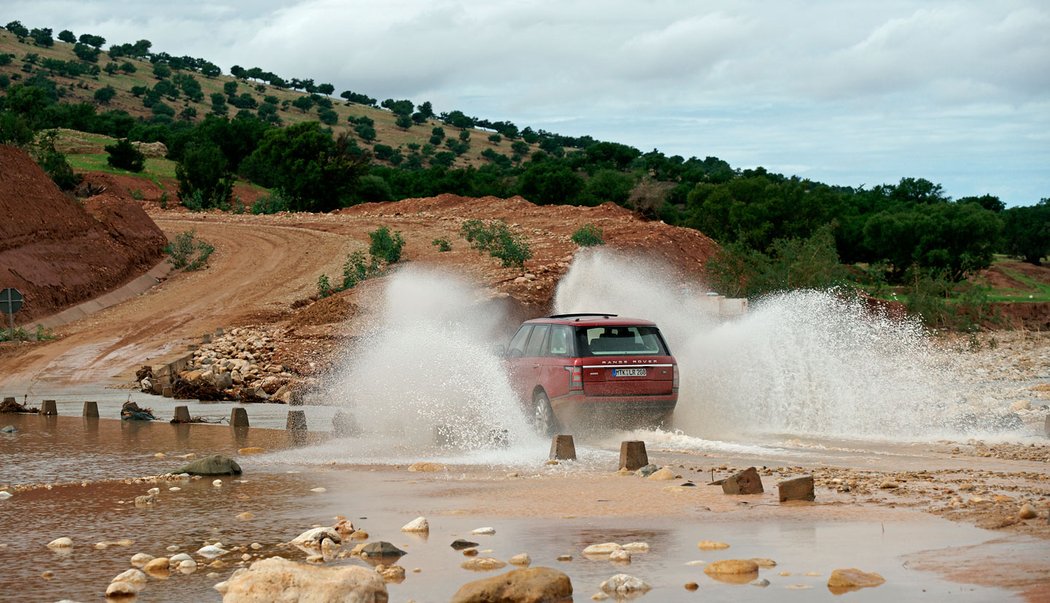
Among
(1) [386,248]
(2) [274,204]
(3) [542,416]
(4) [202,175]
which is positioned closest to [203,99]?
(4) [202,175]

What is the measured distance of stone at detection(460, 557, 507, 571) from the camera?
358 inches

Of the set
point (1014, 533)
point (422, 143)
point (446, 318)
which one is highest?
point (422, 143)

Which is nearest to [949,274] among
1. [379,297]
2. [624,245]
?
[624,245]

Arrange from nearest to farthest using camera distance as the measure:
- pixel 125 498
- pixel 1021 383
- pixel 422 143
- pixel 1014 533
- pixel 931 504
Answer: pixel 1014 533
pixel 931 504
pixel 125 498
pixel 1021 383
pixel 422 143

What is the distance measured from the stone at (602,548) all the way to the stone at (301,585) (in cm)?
222

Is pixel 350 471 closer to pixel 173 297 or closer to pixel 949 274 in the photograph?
pixel 173 297

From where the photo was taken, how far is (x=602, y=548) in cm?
954

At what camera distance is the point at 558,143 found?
17288 centimetres

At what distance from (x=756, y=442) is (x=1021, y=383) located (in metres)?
17.0

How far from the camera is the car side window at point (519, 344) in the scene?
1906 cm

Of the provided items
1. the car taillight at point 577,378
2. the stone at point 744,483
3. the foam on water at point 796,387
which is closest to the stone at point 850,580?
the stone at point 744,483

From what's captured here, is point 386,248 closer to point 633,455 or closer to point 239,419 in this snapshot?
point 239,419

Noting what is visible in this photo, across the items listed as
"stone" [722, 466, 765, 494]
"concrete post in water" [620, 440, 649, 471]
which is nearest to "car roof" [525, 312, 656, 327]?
"concrete post in water" [620, 440, 649, 471]

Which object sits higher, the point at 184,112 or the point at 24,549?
the point at 184,112
